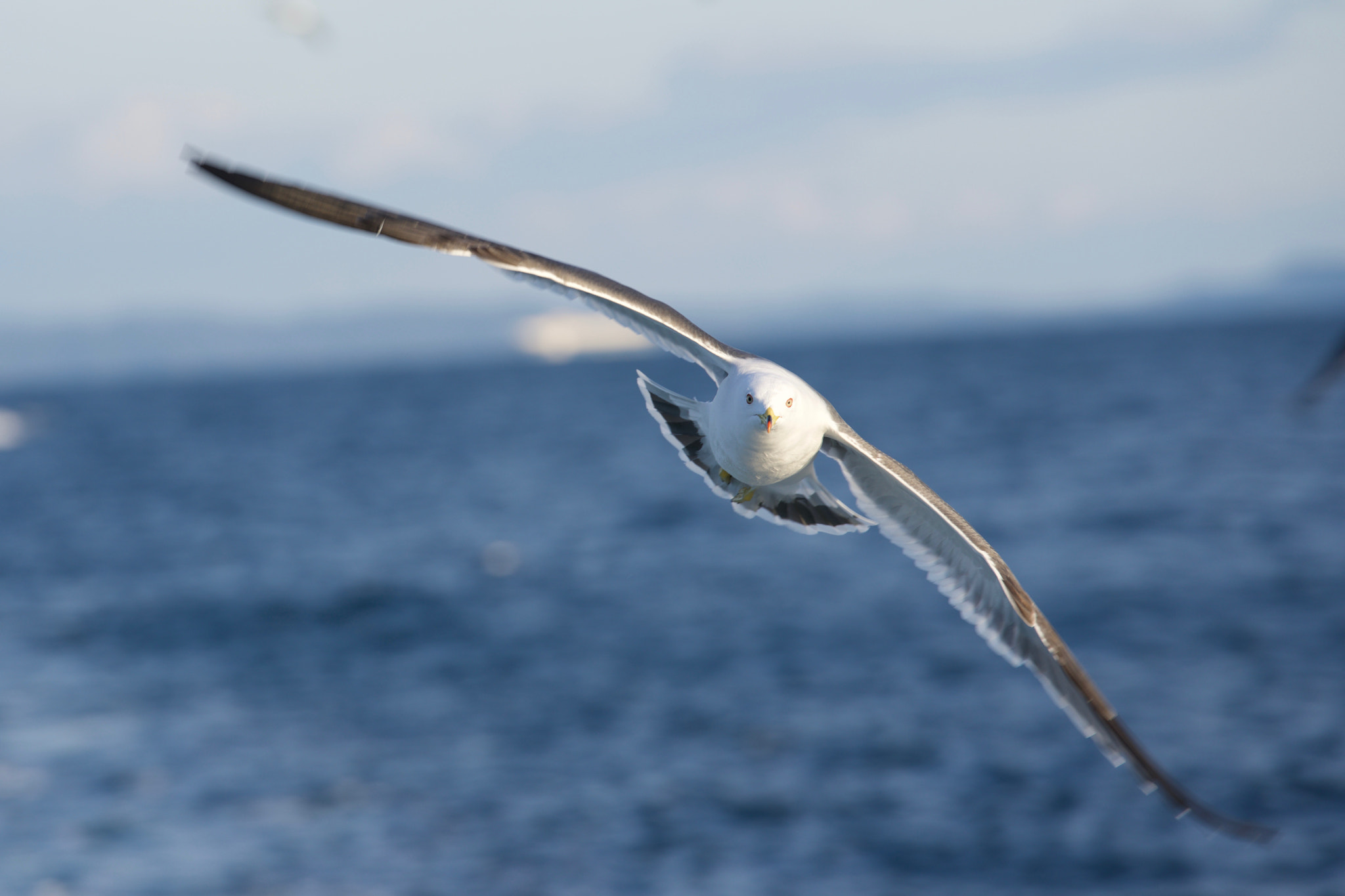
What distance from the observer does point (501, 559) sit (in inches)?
1750

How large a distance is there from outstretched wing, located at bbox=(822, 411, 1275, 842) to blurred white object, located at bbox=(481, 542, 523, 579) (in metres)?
31.9

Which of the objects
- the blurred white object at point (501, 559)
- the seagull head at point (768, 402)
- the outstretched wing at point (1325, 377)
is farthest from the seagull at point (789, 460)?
the blurred white object at point (501, 559)

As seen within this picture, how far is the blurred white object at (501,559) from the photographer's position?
42.4 meters

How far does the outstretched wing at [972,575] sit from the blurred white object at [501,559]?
31.9 m

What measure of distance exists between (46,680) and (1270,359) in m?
113

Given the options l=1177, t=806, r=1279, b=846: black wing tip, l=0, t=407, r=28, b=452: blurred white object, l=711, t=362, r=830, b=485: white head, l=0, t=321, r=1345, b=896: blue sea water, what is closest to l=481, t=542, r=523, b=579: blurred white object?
l=0, t=321, r=1345, b=896: blue sea water

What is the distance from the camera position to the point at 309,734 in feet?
88.0

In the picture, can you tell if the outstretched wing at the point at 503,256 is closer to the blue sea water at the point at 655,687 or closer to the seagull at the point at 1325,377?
the seagull at the point at 1325,377

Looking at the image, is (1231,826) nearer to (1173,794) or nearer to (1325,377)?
(1173,794)

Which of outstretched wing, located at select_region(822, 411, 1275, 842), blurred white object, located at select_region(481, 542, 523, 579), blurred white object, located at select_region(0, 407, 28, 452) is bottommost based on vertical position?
outstretched wing, located at select_region(822, 411, 1275, 842)

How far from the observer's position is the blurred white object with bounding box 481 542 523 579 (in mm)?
42375

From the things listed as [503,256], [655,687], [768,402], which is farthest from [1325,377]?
[655,687]

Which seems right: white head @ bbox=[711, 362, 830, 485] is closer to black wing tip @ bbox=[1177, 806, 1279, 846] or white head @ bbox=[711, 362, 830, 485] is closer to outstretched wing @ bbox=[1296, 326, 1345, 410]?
black wing tip @ bbox=[1177, 806, 1279, 846]

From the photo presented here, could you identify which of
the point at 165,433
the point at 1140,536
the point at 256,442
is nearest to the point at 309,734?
the point at 1140,536
